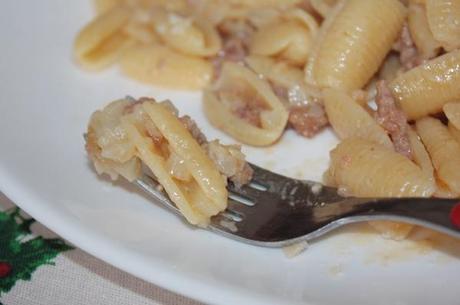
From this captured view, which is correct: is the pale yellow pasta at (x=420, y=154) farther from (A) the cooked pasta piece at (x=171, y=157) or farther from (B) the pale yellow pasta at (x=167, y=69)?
(B) the pale yellow pasta at (x=167, y=69)

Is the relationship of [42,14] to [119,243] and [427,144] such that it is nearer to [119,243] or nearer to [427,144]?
[119,243]

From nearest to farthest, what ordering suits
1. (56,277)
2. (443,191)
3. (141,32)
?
(443,191), (56,277), (141,32)

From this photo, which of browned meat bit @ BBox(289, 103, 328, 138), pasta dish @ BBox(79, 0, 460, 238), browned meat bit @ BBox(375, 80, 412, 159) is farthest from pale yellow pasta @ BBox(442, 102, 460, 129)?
browned meat bit @ BBox(289, 103, 328, 138)

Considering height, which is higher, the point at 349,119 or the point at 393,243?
the point at 349,119

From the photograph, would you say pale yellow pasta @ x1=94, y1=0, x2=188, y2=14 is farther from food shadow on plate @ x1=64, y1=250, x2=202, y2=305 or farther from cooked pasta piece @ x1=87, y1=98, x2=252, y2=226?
food shadow on plate @ x1=64, y1=250, x2=202, y2=305

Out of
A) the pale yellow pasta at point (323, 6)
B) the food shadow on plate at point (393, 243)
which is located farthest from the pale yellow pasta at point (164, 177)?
the pale yellow pasta at point (323, 6)

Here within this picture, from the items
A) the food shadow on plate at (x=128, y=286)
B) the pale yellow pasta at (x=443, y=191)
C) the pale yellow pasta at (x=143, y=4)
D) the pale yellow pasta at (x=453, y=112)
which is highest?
the pale yellow pasta at (x=143, y=4)

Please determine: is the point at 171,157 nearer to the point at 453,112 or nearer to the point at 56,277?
the point at 56,277

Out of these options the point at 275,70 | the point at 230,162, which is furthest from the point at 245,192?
the point at 275,70
